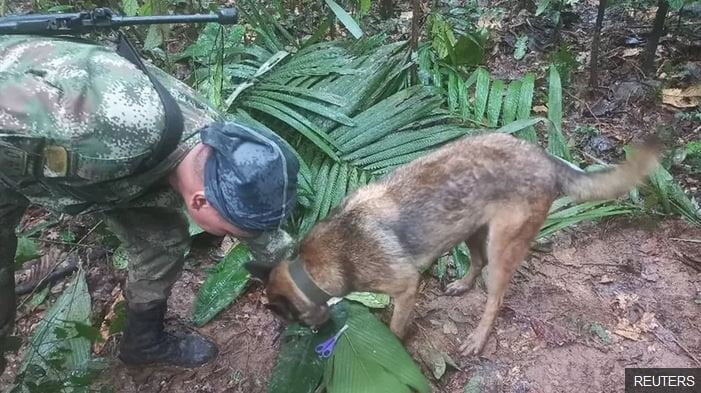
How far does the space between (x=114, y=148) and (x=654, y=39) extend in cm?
485

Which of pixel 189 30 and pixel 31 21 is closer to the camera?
pixel 31 21

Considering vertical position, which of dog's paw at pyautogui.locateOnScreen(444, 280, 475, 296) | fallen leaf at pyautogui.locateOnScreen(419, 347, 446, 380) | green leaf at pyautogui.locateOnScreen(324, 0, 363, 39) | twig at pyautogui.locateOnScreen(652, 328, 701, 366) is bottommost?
twig at pyautogui.locateOnScreen(652, 328, 701, 366)

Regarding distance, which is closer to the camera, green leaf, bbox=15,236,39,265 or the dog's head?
the dog's head

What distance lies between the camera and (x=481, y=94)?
16.7ft

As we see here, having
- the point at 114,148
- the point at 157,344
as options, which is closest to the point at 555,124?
the point at 157,344

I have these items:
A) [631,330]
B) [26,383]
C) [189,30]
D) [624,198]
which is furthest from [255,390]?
[189,30]

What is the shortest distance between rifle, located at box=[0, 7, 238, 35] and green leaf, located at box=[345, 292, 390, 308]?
1.80 metres

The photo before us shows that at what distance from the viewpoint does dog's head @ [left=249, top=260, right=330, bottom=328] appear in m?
3.21

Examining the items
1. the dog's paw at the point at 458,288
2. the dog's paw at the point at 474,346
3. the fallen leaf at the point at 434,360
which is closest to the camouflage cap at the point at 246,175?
the fallen leaf at the point at 434,360

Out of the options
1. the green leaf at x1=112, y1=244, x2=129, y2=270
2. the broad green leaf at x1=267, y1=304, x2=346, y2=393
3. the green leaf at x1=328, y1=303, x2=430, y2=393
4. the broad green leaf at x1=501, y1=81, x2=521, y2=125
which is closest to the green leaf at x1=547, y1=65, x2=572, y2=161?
the broad green leaf at x1=501, y1=81, x2=521, y2=125

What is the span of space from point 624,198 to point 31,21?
3.81 m

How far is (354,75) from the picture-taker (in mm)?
5051

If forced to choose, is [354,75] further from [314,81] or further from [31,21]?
[31,21]

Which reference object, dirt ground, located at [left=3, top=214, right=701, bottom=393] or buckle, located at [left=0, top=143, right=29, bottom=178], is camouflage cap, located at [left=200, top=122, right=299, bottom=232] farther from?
dirt ground, located at [left=3, top=214, right=701, bottom=393]
